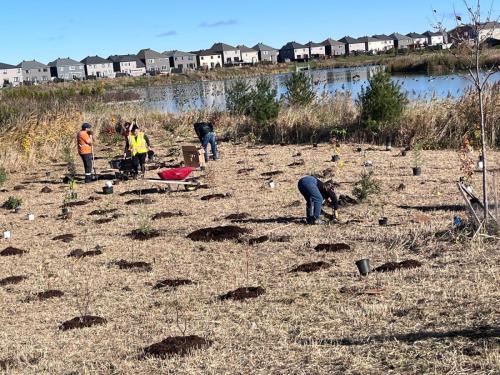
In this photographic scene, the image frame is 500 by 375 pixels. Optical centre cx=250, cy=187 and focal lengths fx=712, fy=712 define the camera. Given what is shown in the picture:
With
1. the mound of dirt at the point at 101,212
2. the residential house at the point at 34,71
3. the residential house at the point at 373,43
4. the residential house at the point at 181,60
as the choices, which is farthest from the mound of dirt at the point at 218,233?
the residential house at the point at 373,43

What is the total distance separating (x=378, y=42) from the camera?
493 ft

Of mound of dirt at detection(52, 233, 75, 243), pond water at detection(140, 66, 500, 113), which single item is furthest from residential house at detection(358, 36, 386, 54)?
mound of dirt at detection(52, 233, 75, 243)

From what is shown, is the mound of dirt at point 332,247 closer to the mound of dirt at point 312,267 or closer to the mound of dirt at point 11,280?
the mound of dirt at point 312,267

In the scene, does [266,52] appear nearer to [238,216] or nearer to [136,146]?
[136,146]

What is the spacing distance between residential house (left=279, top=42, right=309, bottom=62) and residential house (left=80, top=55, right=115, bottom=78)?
37.2 m

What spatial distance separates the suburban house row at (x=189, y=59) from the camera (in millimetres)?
137000

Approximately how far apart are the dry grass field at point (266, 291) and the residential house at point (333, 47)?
143 m

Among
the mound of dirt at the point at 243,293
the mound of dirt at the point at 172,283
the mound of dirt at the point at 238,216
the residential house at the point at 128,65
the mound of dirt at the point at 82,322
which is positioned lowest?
the mound of dirt at the point at 172,283

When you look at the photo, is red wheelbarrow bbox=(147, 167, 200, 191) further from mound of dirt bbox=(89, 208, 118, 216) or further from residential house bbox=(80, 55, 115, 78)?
residential house bbox=(80, 55, 115, 78)

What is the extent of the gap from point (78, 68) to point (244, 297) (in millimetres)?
137724

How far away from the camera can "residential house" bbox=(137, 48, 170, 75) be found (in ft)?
463

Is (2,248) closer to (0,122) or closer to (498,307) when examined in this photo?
(498,307)

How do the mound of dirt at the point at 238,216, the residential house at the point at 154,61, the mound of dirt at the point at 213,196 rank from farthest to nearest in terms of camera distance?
the residential house at the point at 154,61, the mound of dirt at the point at 213,196, the mound of dirt at the point at 238,216

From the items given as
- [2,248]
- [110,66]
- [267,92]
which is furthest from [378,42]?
[2,248]
